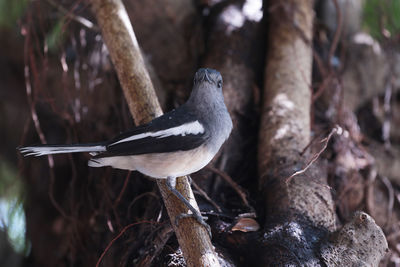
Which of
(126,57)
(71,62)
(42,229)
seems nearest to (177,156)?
(126,57)

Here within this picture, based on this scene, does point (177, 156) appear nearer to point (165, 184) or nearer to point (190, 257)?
point (165, 184)

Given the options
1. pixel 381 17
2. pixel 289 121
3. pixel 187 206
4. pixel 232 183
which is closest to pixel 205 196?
pixel 232 183

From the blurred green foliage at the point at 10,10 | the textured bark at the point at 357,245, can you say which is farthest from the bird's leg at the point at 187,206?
the blurred green foliage at the point at 10,10

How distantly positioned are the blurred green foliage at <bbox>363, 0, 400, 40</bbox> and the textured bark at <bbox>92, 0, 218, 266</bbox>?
3.03m

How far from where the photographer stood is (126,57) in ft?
9.42

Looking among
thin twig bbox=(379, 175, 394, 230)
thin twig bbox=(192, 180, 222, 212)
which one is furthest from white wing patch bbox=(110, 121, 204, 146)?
thin twig bbox=(379, 175, 394, 230)

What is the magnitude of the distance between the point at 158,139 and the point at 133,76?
2.51 ft

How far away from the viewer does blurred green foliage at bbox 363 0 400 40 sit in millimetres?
4430

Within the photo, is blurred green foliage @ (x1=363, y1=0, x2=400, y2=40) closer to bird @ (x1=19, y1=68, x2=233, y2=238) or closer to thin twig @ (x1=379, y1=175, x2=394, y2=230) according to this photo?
thin twig @ (x1=379, y1=175, x2=394, y2=230)

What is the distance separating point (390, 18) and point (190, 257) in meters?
3.92

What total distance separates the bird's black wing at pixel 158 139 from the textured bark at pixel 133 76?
36 cm

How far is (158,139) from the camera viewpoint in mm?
2266

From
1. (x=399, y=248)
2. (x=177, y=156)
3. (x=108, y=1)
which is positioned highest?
(x=108, y=1)

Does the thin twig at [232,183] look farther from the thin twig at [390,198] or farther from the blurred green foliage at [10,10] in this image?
the blurred green foliage at [10,10]
